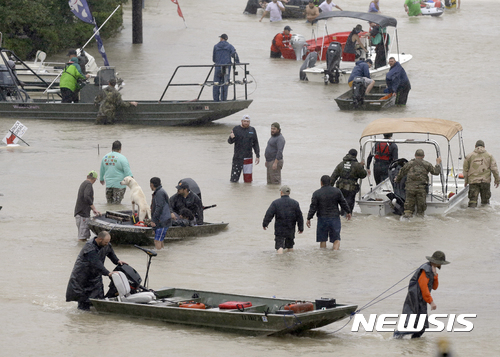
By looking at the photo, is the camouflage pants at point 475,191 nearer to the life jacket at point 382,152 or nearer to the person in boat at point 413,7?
the life jacket at point 382,152

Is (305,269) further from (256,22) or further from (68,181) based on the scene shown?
(256,22)

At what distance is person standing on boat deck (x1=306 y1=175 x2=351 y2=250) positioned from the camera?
13820mm

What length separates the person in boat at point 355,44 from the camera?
32469 mm

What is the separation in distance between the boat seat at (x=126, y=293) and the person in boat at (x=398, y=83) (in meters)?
17.4

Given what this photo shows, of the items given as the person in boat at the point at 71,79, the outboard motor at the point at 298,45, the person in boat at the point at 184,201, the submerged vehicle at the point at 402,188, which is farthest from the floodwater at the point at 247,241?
A: the outboard motor at the point at 298,45

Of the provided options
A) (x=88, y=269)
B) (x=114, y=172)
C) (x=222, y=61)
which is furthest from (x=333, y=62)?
(x=88, y=269)

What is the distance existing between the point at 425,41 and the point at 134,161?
80.4 ft

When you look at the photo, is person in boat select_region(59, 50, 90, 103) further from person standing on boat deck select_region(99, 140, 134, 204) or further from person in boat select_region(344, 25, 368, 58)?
person in boat select_region(344, 25, 368, 58)

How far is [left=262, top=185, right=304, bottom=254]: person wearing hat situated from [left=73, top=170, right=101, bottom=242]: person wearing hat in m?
2.79

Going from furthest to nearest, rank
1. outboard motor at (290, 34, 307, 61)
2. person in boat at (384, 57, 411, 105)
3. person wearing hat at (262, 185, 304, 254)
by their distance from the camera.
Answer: outboard motor at (290, 34, 307, 61), person in boat at (384, 57, 411, 105), person wearing hat at (262, 185, 304, 254)

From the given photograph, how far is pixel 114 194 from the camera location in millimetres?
16641

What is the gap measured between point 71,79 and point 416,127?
11896 millimetres

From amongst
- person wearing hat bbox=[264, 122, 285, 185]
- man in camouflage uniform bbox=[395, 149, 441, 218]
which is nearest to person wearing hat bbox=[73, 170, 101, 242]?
person wearing hat bbox=[264, 122, 285, 185]

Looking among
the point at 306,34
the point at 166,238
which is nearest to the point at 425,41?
the point at 306,34
